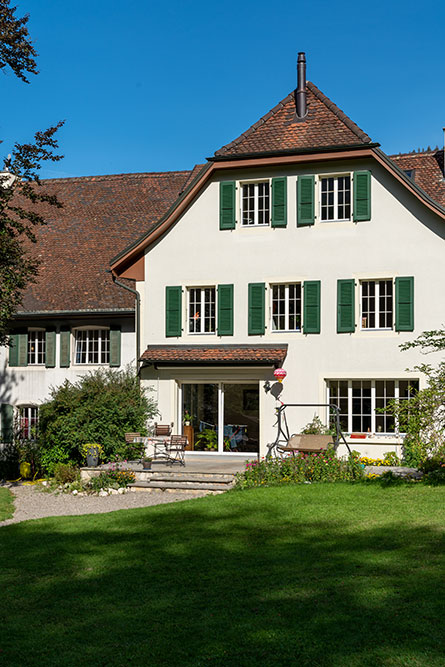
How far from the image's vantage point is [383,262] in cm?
1964

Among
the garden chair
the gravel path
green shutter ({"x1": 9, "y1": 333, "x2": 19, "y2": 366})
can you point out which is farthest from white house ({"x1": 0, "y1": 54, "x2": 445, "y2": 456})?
the gravel path

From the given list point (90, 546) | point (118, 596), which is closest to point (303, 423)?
point (90, 546)

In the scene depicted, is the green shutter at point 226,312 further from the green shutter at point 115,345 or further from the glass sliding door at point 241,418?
the green shutter at point 115,345

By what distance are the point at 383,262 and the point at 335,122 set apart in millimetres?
3921

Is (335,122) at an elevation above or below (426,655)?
above

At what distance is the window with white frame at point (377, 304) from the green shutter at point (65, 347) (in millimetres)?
8441

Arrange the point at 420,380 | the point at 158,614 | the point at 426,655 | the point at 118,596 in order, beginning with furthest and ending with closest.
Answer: the point at 420,380, the point at 118,596, the point at 158,614, the point at 426,655

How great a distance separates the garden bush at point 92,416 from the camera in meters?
20.0

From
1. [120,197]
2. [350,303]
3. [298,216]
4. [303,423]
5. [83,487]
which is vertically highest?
[120,197]

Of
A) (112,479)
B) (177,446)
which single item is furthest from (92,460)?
(177,446)

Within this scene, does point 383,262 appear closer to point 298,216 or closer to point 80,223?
point 298,216

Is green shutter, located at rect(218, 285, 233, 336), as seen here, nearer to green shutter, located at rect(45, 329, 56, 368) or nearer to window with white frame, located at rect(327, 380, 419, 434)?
window with white frame, located at rect(327, 380, 419, 434)

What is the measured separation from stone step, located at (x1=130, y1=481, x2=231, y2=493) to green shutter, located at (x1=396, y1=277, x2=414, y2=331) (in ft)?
20.0

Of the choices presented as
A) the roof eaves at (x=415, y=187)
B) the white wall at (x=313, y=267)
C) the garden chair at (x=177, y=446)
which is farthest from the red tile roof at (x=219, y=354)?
the roof eaves at (x=415, y=187)
